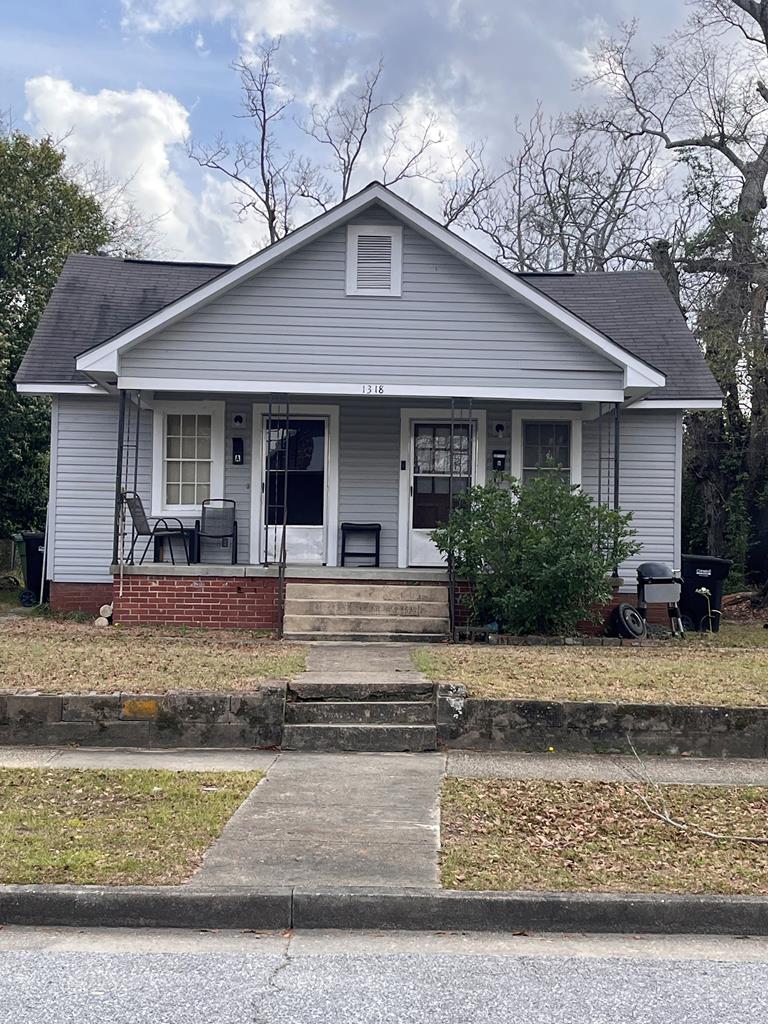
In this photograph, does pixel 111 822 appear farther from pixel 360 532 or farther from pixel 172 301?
pixel 172 301

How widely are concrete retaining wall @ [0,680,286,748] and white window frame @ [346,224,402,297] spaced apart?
7631 mm

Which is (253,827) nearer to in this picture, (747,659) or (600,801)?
(600,801)

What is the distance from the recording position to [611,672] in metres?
10.3

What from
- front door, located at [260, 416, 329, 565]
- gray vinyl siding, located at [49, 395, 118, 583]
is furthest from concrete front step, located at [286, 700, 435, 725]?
gray vinyl siding, located at [49, 395, 118, 583]

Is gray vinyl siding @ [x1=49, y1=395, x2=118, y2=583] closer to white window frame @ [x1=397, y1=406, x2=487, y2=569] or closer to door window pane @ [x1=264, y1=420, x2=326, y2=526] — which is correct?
door window pane @ [x1=264, y1=420, x2=326, y2=526]

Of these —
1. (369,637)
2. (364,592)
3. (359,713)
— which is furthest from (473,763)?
(364,592)

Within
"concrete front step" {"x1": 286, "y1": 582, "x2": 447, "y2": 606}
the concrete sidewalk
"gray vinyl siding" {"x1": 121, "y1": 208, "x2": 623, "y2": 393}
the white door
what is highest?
"gray vinyl siding" {"x1": 121, "y1": 208, "x2": 623, "y2": 393}

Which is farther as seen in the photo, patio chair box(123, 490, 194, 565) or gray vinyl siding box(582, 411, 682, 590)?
gray vinyl siding box(582, 411, 682, 590)

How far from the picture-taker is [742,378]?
810 inches

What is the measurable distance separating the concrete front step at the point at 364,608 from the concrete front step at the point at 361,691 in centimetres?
438

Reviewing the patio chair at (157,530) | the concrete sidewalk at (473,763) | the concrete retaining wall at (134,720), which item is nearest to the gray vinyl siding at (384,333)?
the patio chair at (157,530)

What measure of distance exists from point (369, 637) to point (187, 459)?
4513 mm

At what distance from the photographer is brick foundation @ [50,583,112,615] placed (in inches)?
612

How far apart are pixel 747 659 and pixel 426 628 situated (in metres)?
3.75
